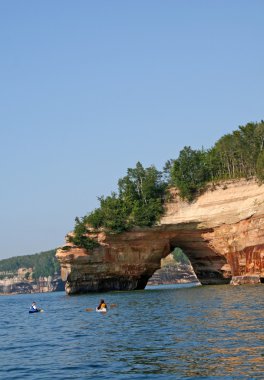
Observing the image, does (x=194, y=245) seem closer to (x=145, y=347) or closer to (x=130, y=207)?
(x=130, y=207)

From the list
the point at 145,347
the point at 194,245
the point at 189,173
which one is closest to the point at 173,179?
the point at 189,173

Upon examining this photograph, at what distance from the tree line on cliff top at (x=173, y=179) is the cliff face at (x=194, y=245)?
198 cm

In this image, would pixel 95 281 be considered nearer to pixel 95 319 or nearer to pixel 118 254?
pixel 118 254

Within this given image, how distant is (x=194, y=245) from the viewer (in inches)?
3745

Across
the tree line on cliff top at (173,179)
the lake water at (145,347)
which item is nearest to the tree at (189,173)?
the tree line on cliff top at (173,179)

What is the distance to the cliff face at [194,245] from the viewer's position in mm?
83750

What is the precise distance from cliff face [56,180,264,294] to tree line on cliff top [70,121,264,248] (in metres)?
1.98

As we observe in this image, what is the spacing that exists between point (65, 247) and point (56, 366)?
235 feet

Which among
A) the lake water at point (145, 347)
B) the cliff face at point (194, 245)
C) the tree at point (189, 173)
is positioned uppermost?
the tree at point (189, 173)

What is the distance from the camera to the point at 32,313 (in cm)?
6538

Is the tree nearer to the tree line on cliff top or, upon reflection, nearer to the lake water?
the tree line on cliff top

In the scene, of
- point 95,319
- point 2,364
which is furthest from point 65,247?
point 2,364

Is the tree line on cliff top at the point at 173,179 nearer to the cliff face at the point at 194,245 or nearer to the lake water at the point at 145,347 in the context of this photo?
the cliff face at the point at 194,245

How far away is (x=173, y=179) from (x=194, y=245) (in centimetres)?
1097
